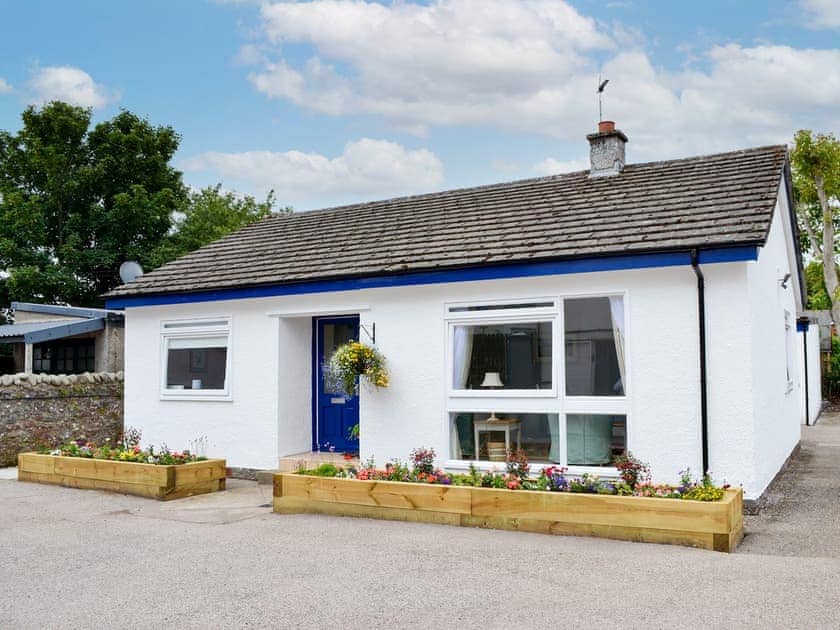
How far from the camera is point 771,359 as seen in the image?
10422 mm

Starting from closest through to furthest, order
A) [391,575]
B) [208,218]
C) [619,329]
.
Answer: [391,575]
[619,329]
[208,218]

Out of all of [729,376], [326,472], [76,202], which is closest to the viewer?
[729,376]

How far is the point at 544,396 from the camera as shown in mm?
9477

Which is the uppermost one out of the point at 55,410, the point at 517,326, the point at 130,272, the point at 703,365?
the point at 130,272

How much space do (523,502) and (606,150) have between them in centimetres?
669

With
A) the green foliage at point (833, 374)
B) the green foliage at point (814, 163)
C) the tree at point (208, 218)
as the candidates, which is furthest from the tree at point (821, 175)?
the tree at point (208, 218)

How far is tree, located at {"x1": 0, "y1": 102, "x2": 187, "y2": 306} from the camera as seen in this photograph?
25.8 m

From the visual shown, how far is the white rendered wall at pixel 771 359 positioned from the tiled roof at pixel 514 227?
0.87 metres

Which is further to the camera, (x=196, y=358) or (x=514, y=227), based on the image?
(x=196, y=358)

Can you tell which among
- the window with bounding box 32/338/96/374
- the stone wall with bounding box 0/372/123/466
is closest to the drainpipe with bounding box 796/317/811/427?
the stone wall with bounding box 0/372/123/466

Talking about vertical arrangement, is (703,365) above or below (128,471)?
above

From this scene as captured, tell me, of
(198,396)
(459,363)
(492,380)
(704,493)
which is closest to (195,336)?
(198,396)

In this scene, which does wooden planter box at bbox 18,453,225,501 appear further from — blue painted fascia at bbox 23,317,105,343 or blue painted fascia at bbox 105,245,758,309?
blue painted fascia at bbox 23,317,105,343

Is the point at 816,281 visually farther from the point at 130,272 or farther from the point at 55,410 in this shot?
the point at 55,410
